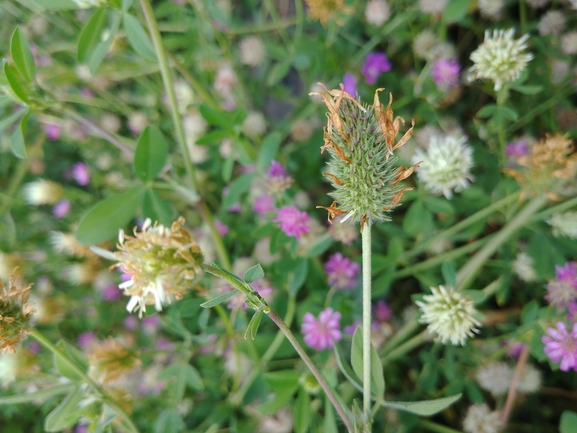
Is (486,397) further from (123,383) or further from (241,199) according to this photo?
(123,383)

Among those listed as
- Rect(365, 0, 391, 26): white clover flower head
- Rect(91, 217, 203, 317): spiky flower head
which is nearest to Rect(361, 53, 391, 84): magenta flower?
Rect(365, 0, 391, 26): white clover flower head

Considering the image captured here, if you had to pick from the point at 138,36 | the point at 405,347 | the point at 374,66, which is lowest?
the point at 405,347

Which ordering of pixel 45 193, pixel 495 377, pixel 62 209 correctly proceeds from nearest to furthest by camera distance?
pixel 495 377 < pixel 45 193 < pixel 62 209

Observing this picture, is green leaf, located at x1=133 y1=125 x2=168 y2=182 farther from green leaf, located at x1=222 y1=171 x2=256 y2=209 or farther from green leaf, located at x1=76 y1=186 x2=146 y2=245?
green leaf, located at x1=222 y1=171 x2=256 y2=209

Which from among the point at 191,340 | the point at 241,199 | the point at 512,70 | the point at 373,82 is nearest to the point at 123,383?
the point at 191,340

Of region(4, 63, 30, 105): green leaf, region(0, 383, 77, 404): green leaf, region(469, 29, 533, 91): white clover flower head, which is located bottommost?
region(0, 383, 77, 404): green leaf

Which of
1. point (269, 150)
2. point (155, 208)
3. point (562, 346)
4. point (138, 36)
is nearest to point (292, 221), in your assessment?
point (269, 150)

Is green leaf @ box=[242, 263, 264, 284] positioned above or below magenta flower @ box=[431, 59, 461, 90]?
below

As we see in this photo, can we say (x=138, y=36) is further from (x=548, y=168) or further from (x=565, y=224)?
(x=565, y=224)
